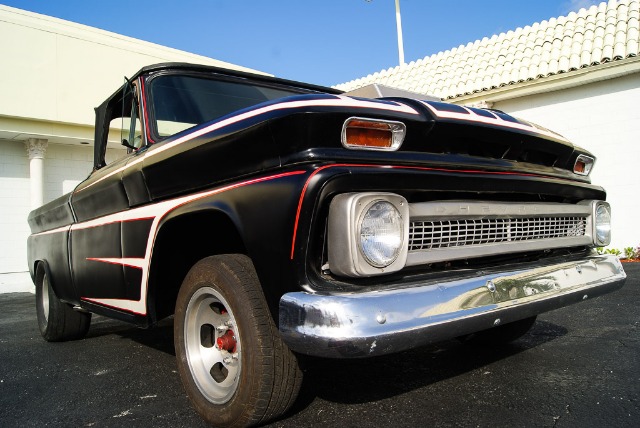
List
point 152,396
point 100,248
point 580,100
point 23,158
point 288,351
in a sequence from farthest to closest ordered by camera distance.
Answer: point 23,158 → point 580,100 → point 100,248 → point 152,396 → point 288,351

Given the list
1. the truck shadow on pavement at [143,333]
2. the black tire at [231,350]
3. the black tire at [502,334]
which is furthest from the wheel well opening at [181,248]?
the black tire at [502,334]

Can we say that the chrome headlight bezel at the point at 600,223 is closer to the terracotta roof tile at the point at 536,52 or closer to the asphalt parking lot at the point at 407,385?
the asphalt parking lot at the point at 407,385

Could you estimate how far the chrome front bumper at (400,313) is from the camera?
5.54 feet

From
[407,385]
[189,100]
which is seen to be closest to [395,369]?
[407,385]

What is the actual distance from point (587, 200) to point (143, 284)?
8.13 feet

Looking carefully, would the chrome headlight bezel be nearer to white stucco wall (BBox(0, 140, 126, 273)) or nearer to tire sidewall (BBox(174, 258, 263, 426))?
tire sidewall (BBox(174, 258, 263, 426))

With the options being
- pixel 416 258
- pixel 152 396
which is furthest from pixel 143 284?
pixel 416 258

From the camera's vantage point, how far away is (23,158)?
1042 centimetres

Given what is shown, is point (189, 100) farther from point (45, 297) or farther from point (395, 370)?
point (45, 297)

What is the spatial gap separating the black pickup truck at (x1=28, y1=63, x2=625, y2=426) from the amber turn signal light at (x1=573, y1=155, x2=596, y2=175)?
1 cm

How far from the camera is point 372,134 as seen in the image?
78.5 inches

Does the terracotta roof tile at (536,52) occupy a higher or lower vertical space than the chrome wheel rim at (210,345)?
higher

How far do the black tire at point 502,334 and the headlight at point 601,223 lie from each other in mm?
685

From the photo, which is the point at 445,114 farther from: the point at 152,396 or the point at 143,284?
the point at 152,396
